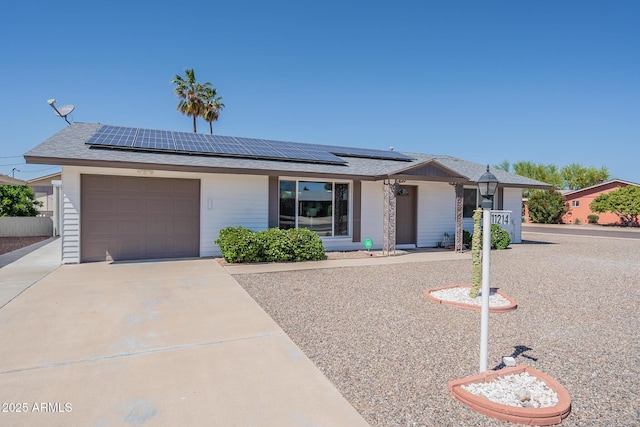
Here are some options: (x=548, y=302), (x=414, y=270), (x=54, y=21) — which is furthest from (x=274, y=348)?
(x=54, y=21)

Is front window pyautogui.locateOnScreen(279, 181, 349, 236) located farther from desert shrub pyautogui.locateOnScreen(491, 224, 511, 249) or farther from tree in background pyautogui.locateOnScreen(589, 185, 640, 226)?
tree in background pyautogui.locateOnScreen(589, 185, 640, 226)

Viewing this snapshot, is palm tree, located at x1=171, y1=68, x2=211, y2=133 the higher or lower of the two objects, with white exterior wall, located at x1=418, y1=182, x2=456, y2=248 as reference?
A: higher

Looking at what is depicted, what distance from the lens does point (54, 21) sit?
1066 cm

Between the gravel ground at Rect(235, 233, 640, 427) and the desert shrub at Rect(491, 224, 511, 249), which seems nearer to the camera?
the gravel ground at Rect(235, 233, 640, 427)

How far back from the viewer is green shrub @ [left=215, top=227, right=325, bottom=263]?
9.36 m

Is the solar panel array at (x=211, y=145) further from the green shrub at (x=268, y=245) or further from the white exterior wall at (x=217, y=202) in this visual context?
the green shrub at (x=268, y=245)

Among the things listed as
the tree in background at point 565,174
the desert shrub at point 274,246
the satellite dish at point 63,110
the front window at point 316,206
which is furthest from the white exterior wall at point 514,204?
the tree in background at point 565,174

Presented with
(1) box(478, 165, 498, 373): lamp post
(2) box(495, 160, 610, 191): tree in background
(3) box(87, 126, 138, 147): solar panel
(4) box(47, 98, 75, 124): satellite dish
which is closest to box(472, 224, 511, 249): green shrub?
(1) box(478, 165, 498, 373): lamp post

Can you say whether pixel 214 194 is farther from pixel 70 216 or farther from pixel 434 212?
pixel 434 212

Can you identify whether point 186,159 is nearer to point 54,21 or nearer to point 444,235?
point 54,21

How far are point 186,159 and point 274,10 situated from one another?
761 cm

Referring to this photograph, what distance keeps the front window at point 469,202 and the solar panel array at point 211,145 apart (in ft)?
11.8

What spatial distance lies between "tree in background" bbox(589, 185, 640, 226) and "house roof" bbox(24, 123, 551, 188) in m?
22.3

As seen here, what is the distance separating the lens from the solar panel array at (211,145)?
10141 mm
